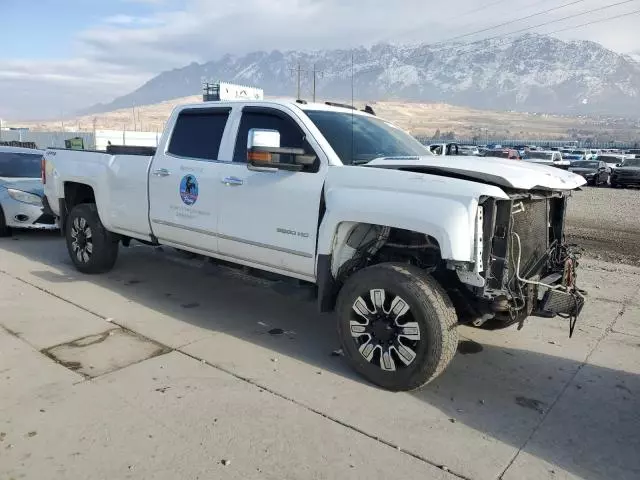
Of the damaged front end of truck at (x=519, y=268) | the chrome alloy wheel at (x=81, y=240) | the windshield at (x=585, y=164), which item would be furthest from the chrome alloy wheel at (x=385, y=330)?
the windshield at (x=585, y=164)

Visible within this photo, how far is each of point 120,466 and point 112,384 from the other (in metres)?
1.01

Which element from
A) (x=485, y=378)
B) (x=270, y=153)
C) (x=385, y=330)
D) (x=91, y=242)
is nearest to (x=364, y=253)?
(x=385, y=330)

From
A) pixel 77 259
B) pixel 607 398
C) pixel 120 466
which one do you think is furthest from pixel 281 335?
pixel 77 259

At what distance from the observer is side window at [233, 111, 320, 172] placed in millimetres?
4539

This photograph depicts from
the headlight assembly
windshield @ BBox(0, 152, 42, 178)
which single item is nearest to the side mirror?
the headlight assembly

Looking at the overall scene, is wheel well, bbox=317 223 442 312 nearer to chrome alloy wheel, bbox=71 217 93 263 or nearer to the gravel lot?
chrome alloy wheel, bbox=71 217 93 263

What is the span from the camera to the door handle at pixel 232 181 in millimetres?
4781

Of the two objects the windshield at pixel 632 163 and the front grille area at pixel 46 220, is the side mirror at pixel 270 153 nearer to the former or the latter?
the front grille area at pixel 46 220

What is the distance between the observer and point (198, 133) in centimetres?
543

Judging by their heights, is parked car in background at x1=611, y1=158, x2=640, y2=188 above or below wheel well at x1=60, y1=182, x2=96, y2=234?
below

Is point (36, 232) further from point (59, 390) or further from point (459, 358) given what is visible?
point (459, 358)

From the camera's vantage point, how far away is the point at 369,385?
3965mm

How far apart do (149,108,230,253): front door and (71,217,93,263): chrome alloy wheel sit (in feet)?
4.21

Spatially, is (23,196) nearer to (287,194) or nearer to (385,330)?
(287,194)
